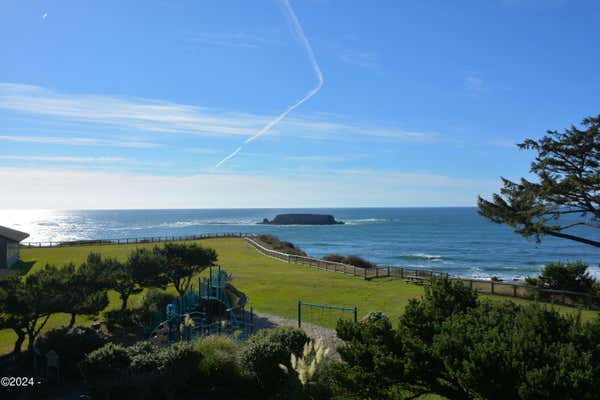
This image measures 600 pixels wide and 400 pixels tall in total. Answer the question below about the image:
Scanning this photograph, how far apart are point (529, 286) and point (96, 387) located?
22949 millimetres

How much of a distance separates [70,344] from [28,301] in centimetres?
221

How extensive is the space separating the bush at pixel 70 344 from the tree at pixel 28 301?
0.87m

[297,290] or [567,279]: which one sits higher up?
[567,279]

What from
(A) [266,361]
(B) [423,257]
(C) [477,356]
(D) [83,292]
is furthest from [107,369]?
(B) [423,257]

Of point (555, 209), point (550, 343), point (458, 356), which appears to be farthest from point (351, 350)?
point (555, 209)

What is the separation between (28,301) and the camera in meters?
14.0

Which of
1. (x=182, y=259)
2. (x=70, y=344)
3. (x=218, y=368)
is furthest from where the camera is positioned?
(x=182, y=259)

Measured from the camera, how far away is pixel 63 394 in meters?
11.5

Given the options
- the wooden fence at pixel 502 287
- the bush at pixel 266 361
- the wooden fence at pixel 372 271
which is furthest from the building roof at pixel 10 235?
the bush at pixel 266 361

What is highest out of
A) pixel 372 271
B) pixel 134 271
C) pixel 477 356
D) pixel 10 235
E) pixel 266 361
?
pixel 477 356

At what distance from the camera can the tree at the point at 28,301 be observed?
13789 millimetres

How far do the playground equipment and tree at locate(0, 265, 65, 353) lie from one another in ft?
12.9

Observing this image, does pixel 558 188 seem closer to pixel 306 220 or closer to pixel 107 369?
pixel 107 369

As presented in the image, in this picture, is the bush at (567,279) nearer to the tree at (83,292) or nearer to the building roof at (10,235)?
the tree at (83,292)
